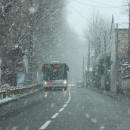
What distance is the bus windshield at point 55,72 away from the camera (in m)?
58.3

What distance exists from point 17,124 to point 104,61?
201 ft

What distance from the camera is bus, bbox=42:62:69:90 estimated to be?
5828 centimetres

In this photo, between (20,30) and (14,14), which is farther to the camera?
(20,30)

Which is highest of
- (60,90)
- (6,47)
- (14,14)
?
(14,14)

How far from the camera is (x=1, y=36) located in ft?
111

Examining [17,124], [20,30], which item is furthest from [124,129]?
[20,30]

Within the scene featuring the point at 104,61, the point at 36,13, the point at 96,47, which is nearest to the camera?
the point at 36,13

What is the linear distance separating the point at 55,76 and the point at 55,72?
49 centimetres

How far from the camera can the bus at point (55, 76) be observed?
191 ft

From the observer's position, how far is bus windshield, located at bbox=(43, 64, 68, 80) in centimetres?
5831

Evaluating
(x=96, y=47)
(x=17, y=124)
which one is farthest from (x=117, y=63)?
(x=96, y=47)

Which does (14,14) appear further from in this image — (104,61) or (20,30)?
(104,61)

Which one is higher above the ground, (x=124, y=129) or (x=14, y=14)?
(x=14, y=14)

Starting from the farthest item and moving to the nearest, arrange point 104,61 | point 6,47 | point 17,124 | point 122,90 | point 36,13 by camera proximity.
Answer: point 104,61
point 36,13
point 122,90
point 6,47
point 17,124
